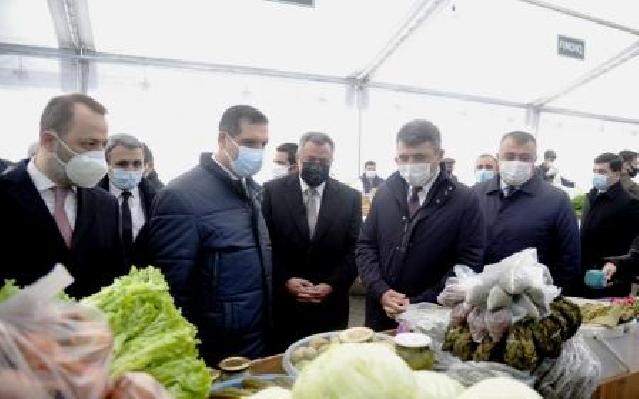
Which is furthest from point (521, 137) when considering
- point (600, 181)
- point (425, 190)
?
point (600, 181)

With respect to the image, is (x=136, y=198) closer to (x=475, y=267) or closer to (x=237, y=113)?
(x=237, y=113)

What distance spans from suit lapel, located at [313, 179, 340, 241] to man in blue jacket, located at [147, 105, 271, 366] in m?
0.63

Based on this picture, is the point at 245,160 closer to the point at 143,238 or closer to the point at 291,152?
the point at 143,238

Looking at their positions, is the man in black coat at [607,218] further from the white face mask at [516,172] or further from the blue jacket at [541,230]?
the white face mask at [516,172]

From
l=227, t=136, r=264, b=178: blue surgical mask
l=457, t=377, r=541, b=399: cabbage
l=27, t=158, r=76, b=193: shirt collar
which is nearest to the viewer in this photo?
l=457, t=377, r=541, b=399: cabbage

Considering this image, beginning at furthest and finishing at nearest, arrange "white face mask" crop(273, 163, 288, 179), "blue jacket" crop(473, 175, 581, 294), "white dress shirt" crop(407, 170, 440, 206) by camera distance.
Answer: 1. "white face mask" crop(273, 163, 288, 179)
2. "blue jacket" crop(473, 175, 581, 294)
3. "white dress shirt" crop(407, 170, 440, 206)

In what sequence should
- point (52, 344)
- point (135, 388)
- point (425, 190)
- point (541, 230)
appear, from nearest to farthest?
1. point (52, 344)
2. point (135, 388)
3. point (425, 190)
4. point (541, 230)

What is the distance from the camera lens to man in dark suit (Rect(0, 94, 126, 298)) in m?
1.86

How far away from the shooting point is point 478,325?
4.83 ft

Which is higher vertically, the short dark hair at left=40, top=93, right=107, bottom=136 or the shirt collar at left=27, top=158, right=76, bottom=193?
the short dark hair at left=40, top=93, right=107, bottom=136

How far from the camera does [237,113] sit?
2645 mm

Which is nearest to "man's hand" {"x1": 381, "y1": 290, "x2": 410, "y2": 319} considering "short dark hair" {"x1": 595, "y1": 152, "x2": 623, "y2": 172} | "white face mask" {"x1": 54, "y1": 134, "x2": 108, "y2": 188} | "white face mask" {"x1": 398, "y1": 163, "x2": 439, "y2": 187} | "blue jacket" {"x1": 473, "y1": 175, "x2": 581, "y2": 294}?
"white face mask" {"x1": 398, "y1": 163, "x2": 439, "y2": 187}

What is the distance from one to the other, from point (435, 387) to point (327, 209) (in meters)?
2.32

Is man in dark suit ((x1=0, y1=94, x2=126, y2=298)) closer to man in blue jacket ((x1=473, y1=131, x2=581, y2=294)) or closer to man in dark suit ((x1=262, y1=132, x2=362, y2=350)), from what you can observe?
man in dark suit ((x1=262, y1=132, x2=362, y2=350))
